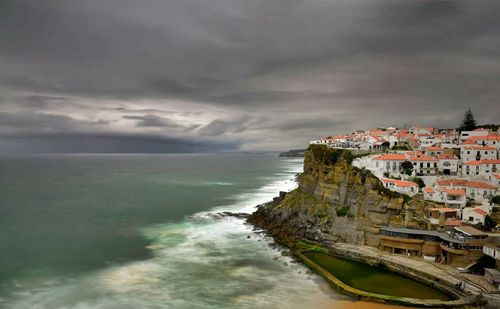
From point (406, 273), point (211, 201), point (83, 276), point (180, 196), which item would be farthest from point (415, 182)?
point (180, 196)

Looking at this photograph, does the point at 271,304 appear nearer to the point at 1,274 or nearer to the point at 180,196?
the point at 1,274

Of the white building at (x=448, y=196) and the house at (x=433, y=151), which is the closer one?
the white building at (x=448, y=196)

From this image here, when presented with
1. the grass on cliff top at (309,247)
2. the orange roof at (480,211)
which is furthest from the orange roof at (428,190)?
the grass on cliff top at (309,247)

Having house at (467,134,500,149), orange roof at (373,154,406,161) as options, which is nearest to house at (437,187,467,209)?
orange roof at (373,154,406,161)

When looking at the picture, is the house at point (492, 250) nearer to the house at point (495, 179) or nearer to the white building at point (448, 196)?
the white building at point (448, 196)

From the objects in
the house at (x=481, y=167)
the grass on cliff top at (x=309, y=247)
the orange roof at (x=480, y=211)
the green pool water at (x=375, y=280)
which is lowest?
the green pool water at (x=375, y=280)

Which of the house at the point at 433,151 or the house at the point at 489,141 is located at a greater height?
the house at the point at 489,141

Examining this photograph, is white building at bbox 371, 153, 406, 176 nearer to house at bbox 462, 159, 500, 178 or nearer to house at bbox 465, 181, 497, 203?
Result: house at bbox 465, 181, 497, 203
